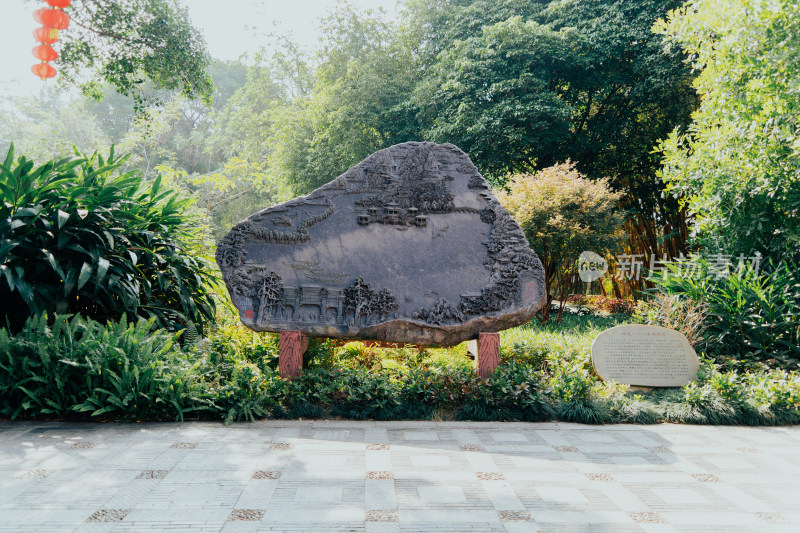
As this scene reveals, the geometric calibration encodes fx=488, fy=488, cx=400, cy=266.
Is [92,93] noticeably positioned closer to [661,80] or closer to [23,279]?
[23,279]

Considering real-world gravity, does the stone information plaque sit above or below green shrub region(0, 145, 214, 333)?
below

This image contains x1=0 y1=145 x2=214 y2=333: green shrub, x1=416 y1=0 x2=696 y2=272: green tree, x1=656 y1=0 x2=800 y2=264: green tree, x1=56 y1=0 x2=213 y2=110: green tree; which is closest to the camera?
x1=0 y1=145 x2=214 y2=333: green shrub

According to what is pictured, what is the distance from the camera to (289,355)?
431 centimetres

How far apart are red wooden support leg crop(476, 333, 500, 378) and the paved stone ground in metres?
0.60

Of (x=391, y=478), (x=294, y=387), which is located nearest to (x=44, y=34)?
(x=294, y=387)

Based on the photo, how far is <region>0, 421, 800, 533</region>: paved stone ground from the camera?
231 cm

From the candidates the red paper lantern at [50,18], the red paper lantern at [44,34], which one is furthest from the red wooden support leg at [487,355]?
the red paper lantern at [44,34]

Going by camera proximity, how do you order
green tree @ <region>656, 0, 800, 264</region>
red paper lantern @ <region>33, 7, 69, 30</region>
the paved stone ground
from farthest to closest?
red paper lantern @ <region>33, 7, 69, 30</region>
green tree @ <region>656, 0, 800, 264</region>
the paved stone ground

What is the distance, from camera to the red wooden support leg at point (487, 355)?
174 inches

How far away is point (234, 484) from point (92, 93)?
8.26m

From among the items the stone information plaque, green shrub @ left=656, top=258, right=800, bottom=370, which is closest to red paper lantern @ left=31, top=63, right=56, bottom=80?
the stone information plaque

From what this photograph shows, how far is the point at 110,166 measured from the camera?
4.70 meters

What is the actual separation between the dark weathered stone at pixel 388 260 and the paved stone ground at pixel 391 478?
37.5 inches

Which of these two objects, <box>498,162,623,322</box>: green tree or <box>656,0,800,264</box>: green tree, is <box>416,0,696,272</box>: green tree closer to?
<box>498,162,623,322</box>: green tree
